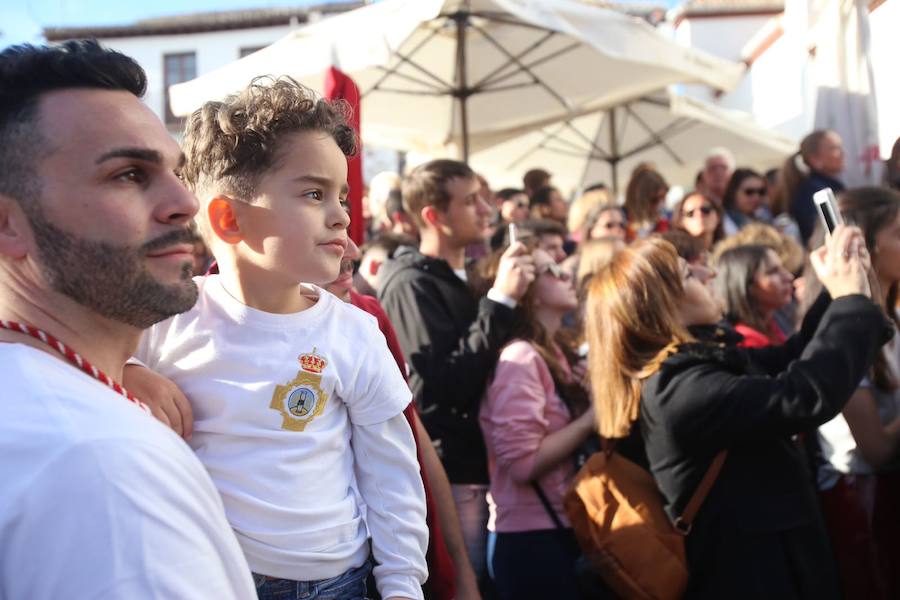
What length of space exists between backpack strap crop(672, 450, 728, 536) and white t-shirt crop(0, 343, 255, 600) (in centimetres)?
204

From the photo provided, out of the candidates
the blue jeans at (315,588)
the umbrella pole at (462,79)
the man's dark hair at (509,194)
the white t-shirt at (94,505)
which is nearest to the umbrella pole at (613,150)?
the man's dark hair at (509,194)

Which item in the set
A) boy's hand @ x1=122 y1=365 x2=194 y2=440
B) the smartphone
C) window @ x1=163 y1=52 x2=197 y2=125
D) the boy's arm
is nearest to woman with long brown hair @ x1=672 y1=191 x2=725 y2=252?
the smartphone

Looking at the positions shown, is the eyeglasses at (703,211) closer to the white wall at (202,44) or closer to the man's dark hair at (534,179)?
the man's dark hair at (534,179)

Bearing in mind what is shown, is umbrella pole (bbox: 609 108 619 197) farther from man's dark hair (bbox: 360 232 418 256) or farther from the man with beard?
the man with beard

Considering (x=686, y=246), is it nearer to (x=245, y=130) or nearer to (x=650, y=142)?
(x=245, y=130)

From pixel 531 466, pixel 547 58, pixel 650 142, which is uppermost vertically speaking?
pixel 547 58

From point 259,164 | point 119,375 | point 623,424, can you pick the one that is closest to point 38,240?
point 119,375

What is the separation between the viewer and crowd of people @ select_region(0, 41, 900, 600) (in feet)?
3.23

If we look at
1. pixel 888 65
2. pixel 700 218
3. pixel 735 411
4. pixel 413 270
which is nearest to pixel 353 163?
pixel 413 270

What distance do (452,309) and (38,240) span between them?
2378mm

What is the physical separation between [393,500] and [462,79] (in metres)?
5.70

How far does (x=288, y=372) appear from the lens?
5.73ft

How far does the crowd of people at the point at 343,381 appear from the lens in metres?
0.98

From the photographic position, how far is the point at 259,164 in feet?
5.99
